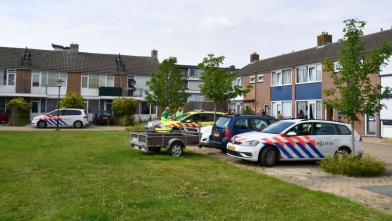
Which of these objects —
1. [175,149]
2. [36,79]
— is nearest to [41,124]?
[36,79]

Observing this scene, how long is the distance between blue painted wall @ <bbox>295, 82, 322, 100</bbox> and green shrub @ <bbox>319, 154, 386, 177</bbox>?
1717cm

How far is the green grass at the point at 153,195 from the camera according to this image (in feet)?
→ 18.5

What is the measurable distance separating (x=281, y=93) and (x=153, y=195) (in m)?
26.1

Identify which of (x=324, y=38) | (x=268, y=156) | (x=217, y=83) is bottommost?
(x=268, y=156)

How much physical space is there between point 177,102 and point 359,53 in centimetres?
2074

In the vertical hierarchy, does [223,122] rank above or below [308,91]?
below

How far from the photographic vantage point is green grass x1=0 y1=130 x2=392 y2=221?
18.5 ft

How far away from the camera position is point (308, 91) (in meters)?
27.9

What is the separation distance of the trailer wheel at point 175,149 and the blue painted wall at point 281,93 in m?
19.6

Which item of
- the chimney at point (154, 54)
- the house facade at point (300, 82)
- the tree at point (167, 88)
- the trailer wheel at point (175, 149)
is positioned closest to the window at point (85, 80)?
the chimney at point (154, 54)

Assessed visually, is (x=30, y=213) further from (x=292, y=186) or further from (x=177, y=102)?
(x=177, y=102)

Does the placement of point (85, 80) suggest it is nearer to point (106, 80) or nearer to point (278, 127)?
point (106, 80)

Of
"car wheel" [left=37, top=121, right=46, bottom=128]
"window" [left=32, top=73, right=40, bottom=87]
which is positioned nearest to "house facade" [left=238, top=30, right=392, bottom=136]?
"car wheel" [left=37, top=121, right=46, bottom=128]

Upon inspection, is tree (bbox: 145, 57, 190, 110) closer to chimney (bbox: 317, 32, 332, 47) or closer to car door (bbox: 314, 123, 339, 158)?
chimney (bbox: 317, 32, 332, 47)
